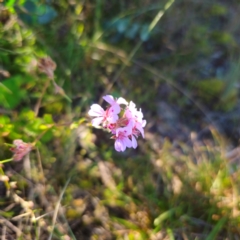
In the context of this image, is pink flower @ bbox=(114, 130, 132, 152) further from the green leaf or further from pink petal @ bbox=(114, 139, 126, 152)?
the green leaf

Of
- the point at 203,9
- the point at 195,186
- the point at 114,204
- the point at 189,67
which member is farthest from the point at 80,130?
the point at 203,9

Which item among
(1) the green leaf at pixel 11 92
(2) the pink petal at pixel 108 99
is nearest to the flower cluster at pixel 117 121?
(2) the pink petal at pixel 108 99

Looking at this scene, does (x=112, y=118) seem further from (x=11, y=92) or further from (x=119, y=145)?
(x=11, y=92)

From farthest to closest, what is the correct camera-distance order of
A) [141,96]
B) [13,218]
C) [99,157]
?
[141,96]
[99,157]
[13,218]

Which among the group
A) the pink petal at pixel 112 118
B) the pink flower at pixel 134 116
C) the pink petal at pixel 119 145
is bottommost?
the pink petal at pixel 119 145

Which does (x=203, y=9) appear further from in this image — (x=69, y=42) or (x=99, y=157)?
(x=99, y=157)

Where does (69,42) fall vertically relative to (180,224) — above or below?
above

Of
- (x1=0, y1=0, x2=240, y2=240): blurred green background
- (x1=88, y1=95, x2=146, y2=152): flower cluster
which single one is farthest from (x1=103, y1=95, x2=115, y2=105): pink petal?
(x1=0, y1=0, x2=240, y2=240): blurred green background

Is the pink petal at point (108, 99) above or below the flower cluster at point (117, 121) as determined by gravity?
above

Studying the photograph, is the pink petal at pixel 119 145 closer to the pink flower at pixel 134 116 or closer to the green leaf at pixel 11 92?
the pink flower at pixel 134 116
